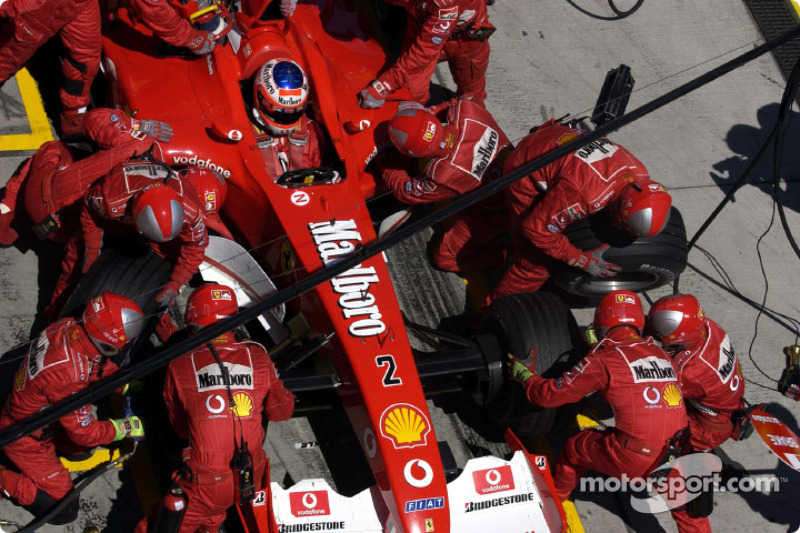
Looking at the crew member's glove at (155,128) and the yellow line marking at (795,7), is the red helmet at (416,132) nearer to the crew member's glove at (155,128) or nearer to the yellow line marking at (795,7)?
the crew member's glove at (155,128)

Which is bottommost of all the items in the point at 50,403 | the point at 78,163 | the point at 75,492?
the point at 75,492

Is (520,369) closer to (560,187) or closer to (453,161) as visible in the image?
(560,187)

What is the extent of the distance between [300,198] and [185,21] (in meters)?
1.55

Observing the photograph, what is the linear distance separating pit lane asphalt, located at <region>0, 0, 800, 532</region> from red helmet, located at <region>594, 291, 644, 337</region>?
1394mm

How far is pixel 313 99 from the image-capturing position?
290 inches

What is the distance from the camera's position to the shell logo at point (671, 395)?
598cm

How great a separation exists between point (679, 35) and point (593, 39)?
991mm

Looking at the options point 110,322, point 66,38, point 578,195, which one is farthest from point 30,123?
point 578,195

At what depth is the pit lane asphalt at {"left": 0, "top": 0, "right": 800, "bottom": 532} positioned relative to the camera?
23.1 ft

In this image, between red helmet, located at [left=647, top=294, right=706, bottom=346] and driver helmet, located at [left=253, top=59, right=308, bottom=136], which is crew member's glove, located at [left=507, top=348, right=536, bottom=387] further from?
driver helmet, located at [left=253, top=59, right=308, bottom=136]

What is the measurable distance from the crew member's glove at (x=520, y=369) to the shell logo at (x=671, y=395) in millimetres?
824

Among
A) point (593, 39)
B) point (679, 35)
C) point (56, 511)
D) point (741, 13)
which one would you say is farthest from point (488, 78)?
point (56, 511)

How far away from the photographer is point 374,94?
745 cm

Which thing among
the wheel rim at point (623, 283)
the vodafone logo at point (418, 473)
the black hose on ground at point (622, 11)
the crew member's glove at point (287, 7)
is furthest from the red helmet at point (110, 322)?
the black hose on ground at point (622, 11)
